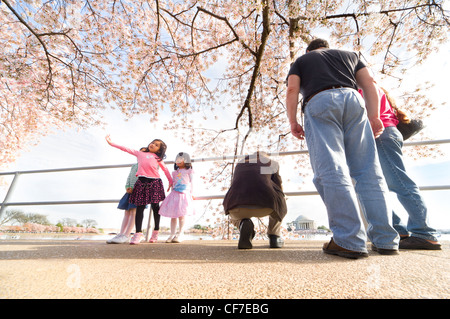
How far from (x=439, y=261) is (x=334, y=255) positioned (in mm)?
490

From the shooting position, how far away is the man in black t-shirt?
1.12 meters

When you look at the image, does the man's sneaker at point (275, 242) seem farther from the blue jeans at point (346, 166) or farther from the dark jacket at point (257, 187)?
the blue jeans at point (346, 166)

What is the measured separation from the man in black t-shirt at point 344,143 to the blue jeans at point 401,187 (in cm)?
31

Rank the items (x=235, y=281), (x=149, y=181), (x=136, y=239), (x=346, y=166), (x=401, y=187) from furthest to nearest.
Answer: (x=149, y=181) → (x=136, y=239) → (x=401, y=187) → (x=346, y=166) → (x=235, y=281)

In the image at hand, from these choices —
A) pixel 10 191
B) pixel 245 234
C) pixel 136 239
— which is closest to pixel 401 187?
pixel 245 234

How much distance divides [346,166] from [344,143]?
194 mm

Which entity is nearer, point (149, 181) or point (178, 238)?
point (178, 238)

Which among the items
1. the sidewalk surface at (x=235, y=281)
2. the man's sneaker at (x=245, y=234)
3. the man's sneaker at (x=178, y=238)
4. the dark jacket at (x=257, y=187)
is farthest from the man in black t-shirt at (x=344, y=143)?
the man's sneaker at (x=178, y=238)

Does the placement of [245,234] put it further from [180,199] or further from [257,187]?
[180,199]

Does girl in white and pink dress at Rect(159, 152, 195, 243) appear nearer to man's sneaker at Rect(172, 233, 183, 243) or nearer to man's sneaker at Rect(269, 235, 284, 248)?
man's sneaker at Rect(172, 233, 183, 243)

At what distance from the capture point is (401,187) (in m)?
1.53

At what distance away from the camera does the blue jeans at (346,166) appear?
1122mm

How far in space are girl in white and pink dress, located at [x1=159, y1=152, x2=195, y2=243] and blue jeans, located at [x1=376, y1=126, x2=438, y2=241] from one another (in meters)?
2.18
